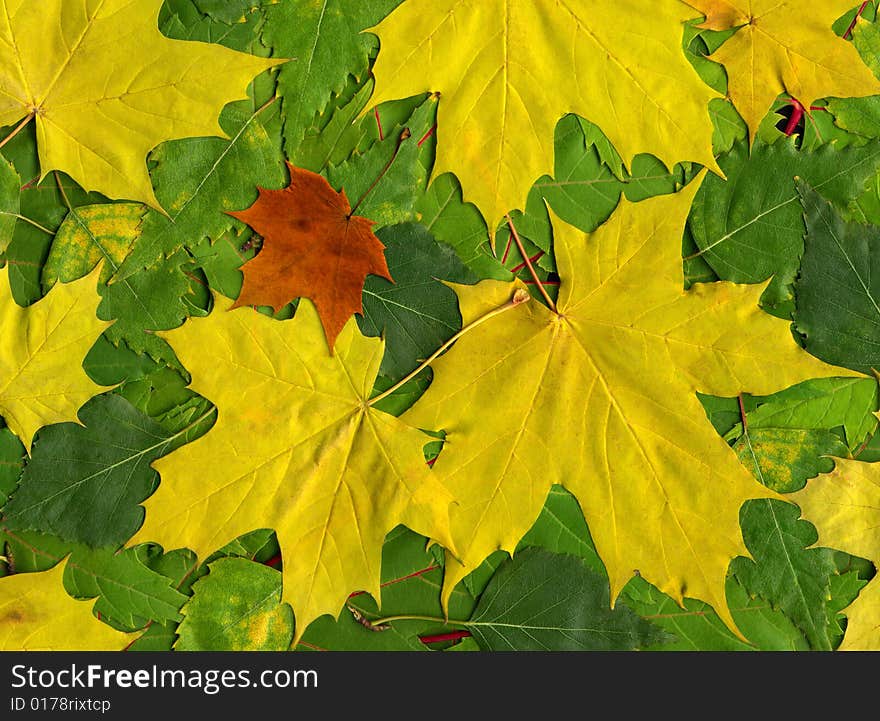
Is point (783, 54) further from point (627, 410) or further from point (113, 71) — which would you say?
point (113, 71)

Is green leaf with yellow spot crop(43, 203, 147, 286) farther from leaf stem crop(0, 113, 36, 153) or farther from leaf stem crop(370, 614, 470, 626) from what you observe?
leaf stem crop(370, 614, 470, 626)

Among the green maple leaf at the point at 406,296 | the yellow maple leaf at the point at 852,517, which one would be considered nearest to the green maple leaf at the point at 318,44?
the green maple leaf at the point at 406,296

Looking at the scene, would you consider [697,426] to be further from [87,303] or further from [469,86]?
[87,303]

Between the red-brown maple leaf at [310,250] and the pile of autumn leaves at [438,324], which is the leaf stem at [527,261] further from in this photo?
the red-brown maple leaf at [310,250]

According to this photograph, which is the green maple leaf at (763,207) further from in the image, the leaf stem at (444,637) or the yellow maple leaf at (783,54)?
the leaf stem at (444,637)

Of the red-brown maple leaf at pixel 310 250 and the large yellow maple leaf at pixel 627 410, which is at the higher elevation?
the red-brown maple leaf at pixel 310 250

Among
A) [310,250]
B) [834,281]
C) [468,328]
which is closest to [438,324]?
[468,328]

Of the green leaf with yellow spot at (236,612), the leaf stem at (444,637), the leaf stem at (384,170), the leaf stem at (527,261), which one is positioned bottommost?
the leaf stem at (444,637)
